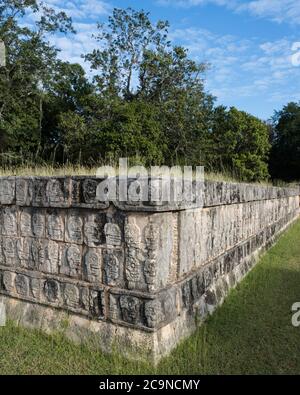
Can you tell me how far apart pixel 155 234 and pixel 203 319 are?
4.23 ft

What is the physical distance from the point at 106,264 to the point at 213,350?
1.11 m

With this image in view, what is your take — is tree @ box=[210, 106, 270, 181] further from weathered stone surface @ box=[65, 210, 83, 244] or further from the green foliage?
weathered stone surface @ box=[65, 210, 83, 244]

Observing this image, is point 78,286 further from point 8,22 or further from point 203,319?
point 8,22

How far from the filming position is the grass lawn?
8.68ft

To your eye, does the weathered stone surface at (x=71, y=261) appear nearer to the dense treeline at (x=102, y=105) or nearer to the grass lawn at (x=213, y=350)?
the grass lawn at (x=213, y=350)

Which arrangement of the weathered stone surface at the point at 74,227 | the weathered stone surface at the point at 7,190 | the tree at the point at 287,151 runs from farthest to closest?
the tree at the point at 287,151
the weathered stone surface at the point at 7,190
the weathered stone surface at the point at 74,227

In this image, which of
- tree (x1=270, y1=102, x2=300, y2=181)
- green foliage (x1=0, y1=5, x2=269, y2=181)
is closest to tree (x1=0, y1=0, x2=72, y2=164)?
green foliage (x1=0, y1=5, x2=269, y2=181)

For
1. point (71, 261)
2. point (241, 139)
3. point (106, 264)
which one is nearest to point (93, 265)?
point (106, 264)

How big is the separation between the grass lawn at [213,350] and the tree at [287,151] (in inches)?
1405

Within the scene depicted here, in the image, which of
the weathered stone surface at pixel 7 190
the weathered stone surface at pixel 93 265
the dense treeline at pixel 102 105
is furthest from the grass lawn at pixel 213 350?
the dense treeline at pixel 102 105

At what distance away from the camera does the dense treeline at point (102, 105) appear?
17234 mm

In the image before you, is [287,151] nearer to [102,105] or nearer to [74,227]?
[102,105]

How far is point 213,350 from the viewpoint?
2.94 m

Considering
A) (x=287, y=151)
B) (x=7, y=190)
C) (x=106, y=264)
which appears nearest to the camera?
(x=106, y=264)
